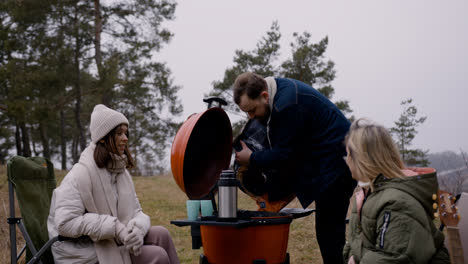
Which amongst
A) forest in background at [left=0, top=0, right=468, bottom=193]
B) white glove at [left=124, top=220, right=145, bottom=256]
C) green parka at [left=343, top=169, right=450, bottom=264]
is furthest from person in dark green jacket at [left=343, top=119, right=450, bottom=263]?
forest in background at [left=0, top=0, right=468, bottom=193]

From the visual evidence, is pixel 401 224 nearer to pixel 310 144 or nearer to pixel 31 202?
pixel 310 144

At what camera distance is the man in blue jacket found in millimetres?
2637

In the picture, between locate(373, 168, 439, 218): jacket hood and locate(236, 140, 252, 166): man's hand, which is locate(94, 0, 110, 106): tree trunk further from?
locate(373, 168, 439, 218): jacket hood

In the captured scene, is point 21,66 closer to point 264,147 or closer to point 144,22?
point 144,22

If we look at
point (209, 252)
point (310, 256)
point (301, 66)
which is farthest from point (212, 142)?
point (301, 66)

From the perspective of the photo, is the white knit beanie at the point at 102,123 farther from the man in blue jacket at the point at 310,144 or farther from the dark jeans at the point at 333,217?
the dark jeans at the point at 333,217

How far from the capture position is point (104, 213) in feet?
7.52

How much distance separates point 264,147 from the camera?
2971 millimetres

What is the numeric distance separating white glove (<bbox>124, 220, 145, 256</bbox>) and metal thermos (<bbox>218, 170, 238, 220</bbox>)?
584 mm

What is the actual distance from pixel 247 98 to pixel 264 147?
46cm

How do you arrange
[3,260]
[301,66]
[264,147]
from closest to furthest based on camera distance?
[264,147], [3,260], [301,66]

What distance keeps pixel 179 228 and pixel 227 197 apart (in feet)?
12.1

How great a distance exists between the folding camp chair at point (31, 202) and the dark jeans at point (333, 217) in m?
1.69

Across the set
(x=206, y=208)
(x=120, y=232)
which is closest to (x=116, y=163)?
(x=120, y=232)
